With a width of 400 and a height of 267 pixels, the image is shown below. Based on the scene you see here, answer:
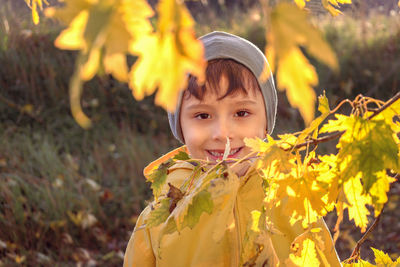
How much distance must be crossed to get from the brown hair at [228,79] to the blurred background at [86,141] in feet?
5.95

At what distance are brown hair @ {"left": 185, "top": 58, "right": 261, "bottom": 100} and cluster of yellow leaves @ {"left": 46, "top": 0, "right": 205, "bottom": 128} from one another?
896mm

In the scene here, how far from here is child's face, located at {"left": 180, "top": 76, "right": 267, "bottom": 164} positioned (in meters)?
1.40

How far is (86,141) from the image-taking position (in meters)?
4.20

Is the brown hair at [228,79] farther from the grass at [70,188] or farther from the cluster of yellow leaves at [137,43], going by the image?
the grass at [70,188]

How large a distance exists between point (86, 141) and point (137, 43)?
3795 mm

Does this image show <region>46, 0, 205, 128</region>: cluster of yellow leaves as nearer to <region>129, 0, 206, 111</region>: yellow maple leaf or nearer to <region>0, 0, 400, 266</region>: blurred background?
<region>129, 0, 206, 111</region>: yellow maple leaf

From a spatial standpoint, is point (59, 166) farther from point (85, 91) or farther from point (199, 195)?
point (199, 195)

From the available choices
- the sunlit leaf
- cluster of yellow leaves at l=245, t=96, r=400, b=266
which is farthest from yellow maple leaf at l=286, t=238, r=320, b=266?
cluster of yellow leaves at l=245, t=96, r=400, b=266

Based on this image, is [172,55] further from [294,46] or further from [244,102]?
[244,102]

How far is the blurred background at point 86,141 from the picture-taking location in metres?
3.35

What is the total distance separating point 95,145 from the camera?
4031mm

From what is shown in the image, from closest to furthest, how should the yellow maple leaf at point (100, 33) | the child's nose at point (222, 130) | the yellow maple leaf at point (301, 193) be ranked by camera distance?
the yellow maple leaf at point (100, 33) → the yellow maple leaf at point (301, 193) → the child's nose at point (222, 130)

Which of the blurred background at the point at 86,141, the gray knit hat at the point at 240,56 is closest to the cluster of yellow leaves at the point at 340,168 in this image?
the gray knit hat at the point at 240,56

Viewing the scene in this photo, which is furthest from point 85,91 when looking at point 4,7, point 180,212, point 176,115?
point 180,212
